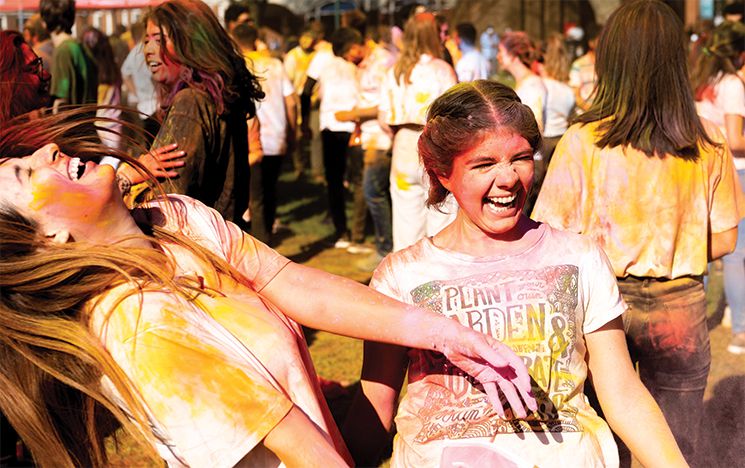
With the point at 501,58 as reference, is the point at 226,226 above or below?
above

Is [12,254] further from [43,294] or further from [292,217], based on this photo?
[292,217]

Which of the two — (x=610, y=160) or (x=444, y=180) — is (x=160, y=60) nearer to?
(x=610, y=160)

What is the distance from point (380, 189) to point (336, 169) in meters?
1.49

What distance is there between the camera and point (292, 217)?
11.5m

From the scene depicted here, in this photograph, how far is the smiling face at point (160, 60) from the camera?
4301 mm

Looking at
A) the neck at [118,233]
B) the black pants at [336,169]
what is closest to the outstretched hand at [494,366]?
the neck at [118,233]

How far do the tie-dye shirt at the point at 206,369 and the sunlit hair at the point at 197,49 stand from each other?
2.09m

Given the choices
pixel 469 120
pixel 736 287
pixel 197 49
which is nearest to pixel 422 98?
pixel 736 287

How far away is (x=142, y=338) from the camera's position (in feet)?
6.77

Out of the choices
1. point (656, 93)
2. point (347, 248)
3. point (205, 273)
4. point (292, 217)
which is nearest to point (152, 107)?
point (347, 248)

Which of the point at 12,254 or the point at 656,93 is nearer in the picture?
the point at 12,254

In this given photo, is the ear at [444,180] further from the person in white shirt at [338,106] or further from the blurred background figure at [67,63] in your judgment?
the person in white shirt at [338,106]

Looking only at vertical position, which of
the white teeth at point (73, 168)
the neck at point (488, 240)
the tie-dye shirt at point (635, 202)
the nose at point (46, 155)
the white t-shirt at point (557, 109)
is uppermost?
the nose at point (46, 155)

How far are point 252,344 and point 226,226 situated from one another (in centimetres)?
47
